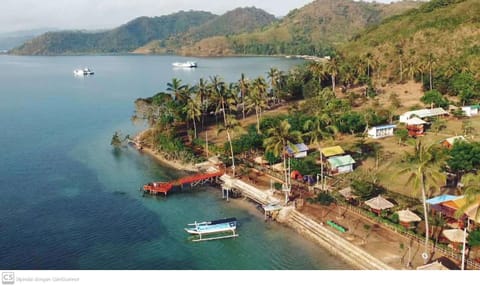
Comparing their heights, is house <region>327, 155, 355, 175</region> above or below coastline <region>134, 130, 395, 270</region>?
above

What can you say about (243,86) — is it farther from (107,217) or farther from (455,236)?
(455,236)

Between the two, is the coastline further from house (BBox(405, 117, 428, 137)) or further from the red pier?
house (BBox(405, 117, 428, 137))

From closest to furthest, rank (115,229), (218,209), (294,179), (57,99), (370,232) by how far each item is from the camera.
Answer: (370,232), (115,229), (218,209), (294,179), (57,99)
